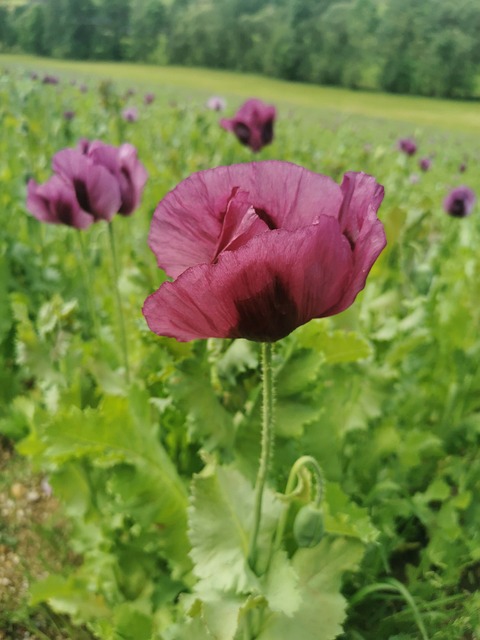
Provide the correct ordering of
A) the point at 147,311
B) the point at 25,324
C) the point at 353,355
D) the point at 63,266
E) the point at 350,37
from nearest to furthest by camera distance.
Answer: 1. the point at 147,311
2. the point at 353,355
3. the point at 25,324
4. the point at 63,266
5. the point at 350,37

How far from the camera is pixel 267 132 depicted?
2604 mm

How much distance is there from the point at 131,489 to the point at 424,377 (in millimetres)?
1203

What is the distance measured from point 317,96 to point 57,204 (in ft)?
96.3

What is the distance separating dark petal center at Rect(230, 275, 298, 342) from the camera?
24.9 inches

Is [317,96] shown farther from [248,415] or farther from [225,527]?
[225,527]

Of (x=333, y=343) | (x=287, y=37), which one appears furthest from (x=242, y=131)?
(x=287, y=37)

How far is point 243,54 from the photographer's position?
130 ft

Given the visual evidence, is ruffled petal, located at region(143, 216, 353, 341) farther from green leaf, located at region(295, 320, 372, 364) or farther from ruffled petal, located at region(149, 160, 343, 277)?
green leaf, located at region(295, 320, 372, 364)

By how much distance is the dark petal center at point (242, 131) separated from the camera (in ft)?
8.52

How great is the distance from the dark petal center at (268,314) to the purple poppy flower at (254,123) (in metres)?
2.04

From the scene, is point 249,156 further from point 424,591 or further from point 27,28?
point 27,28

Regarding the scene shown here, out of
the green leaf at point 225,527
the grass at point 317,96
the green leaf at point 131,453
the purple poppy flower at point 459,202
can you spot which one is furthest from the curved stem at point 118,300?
the grass at point 317,96

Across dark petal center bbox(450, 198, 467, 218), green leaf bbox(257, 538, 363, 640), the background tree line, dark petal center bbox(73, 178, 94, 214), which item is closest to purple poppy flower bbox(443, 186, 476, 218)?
dark petal center bbox(450, 198, 467, 218)

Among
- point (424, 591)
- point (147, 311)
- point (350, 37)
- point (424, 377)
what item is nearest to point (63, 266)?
Answer: point (424, 377)
